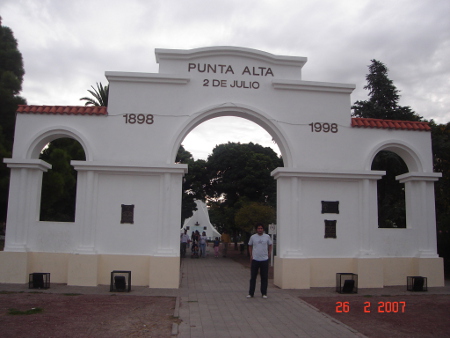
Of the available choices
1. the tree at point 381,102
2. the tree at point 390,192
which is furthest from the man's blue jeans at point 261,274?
the tree at point 381,102

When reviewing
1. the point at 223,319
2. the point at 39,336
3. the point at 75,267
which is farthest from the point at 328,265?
the point at 39,336

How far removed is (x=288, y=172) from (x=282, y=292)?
3.16 metres

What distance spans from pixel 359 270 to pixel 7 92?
14.9 metres

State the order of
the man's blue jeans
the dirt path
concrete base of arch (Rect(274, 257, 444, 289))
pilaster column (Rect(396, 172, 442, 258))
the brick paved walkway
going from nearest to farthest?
the dirt path < the brick paved walkway < the man's blue jeans < concrete base of arch (Rect(274, 257, 444, 289)) < pilaster column (Rect(396, 172, 442, 258))

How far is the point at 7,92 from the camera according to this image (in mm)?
17250

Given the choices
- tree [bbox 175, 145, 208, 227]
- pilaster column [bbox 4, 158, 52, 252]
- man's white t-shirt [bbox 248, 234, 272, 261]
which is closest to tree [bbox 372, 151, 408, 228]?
man's white t-shirt [bbox 248, 234, 272, 261]

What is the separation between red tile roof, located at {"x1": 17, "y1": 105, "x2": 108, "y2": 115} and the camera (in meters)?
11.5

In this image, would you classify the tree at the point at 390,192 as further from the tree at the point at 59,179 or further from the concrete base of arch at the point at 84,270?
the tree at the point at 59,179

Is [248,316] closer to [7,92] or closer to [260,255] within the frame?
[260,255]

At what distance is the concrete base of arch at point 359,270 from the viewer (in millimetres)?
11211

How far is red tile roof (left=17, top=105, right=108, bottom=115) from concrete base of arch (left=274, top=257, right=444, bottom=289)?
6.40 metres

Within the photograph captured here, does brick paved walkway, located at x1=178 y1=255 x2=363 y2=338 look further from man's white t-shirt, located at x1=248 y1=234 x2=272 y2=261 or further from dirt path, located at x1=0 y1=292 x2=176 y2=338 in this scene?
man's white t-shirt, located at x1=248 y1=234 x2=272 y2=261

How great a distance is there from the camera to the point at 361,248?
38.1ft
